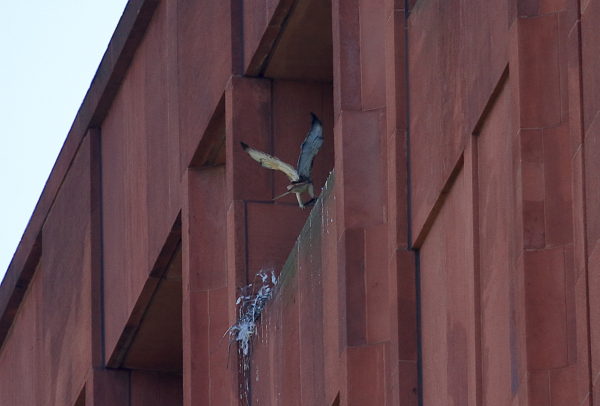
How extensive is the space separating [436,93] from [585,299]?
3945 mm

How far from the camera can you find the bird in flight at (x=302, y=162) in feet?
82.4

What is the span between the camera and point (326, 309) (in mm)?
23516

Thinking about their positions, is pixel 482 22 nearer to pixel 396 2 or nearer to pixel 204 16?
pixel 396 2

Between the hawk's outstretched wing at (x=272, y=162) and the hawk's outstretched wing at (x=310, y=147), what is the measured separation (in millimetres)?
117

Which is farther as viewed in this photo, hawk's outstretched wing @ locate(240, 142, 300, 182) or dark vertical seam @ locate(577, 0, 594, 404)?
hawk's outstretched wing @ locate(240, 142, 300, 182)

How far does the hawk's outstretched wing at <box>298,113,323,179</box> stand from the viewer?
25.1 meters

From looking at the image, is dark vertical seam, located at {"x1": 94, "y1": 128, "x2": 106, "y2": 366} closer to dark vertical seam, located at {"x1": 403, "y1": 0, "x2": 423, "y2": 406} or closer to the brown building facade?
the brown building facade

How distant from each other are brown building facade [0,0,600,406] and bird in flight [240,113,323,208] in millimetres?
847

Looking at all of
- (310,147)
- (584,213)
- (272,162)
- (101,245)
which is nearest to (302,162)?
(310,147)

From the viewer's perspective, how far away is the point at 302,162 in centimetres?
2528

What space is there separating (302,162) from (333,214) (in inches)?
81.5

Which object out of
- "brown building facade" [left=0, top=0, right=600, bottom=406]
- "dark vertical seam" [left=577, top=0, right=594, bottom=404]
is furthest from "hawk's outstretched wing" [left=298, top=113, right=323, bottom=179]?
"dark vertical seam" [left=577, top=0, right=594, bottom=404]

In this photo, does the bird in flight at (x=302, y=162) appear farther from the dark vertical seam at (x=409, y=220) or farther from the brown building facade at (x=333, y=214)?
the dark vertical seam at (x=409, y=220)

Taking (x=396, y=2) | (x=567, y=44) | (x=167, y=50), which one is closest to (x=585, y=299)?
(x=567, y=44)
